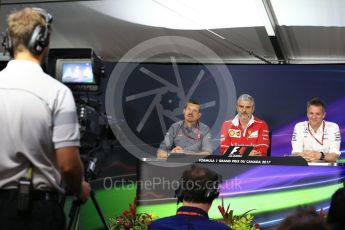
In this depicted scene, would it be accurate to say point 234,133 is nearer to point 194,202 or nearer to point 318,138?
point 318,138

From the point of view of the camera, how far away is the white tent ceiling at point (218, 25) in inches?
195

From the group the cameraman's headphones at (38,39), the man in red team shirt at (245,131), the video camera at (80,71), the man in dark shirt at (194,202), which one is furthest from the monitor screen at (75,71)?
the man in red team shirt at (245,131)

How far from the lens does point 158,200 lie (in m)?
3.73

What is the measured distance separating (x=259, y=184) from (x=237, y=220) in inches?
11.6

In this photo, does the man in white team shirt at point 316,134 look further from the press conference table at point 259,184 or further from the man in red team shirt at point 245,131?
the press conference table at point 259,184

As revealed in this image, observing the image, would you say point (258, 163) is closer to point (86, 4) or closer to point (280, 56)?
point (86, 4)

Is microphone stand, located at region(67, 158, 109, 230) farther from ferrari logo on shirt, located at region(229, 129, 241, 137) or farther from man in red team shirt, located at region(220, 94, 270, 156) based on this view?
ferrari logo on shirt, located at region(229, 129, 241, 137)

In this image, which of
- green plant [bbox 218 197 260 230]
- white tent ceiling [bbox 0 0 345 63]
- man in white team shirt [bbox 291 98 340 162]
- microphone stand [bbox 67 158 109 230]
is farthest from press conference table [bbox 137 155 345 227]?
white tent ceiling [bbox 0 0 345 63]

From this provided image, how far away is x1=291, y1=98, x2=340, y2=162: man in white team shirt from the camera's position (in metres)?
4.60

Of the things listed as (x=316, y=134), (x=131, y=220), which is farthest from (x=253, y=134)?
(x=131, y=220)

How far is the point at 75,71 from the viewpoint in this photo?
2258mm

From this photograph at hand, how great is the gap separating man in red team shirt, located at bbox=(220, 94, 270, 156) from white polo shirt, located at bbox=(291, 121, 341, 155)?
291 millimetres

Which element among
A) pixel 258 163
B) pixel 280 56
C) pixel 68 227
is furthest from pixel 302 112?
pixel 68 227

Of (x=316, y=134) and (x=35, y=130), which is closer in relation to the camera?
(x=35, y=130)
